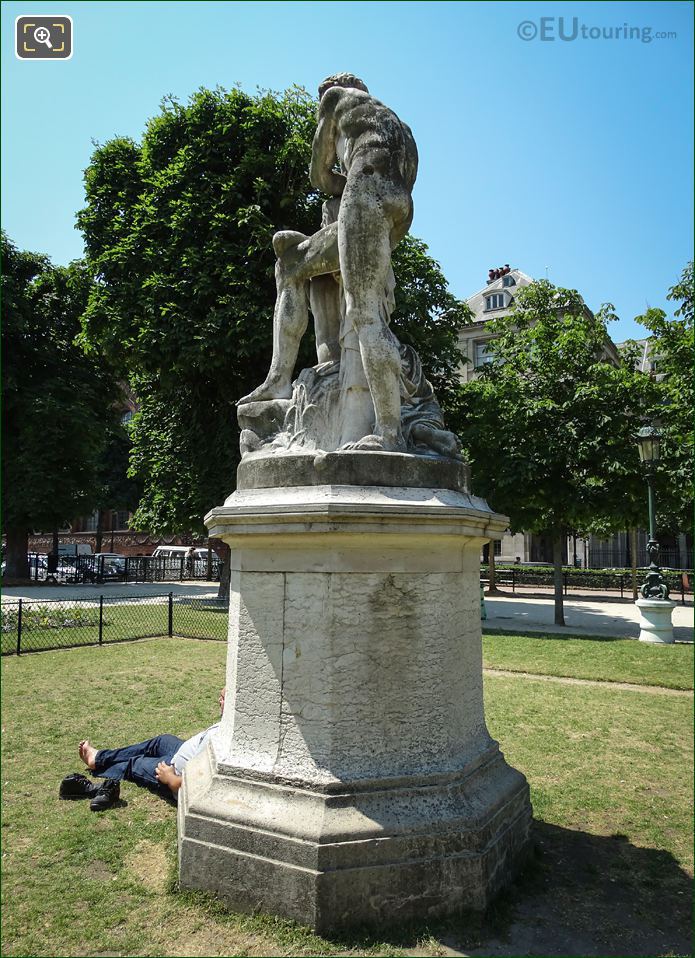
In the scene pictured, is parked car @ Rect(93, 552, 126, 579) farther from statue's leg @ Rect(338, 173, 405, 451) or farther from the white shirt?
statue's leg @ Rect(338, 173, 405, 451)

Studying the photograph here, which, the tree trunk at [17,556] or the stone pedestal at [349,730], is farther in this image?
the tree trunk at [17,556]

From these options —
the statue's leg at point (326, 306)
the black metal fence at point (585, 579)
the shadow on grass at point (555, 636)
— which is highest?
the statue's leg at point (326, 306)

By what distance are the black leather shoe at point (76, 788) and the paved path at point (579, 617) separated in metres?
14.0

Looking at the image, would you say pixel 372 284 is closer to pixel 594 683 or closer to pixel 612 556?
pixel 594 683

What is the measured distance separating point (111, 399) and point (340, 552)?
99.6ft

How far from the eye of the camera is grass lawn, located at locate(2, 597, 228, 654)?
13625 millimetres

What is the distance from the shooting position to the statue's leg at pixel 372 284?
14.0ft

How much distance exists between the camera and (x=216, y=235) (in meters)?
17.4

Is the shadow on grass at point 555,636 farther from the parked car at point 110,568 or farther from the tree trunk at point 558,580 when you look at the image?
the parked car at point 110,568

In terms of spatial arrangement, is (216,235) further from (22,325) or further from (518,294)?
(22,325)

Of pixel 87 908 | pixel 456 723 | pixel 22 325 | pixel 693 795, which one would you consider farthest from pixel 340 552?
pixel 22 325

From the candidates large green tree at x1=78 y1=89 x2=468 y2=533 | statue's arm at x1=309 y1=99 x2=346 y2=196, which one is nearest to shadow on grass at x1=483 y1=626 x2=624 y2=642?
large green tree at x1=78 y1=89 x2=468 y2=533

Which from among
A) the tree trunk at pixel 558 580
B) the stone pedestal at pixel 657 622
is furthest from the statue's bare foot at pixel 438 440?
the tree trunk at pixel 558 580

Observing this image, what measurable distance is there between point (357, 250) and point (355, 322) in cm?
47
